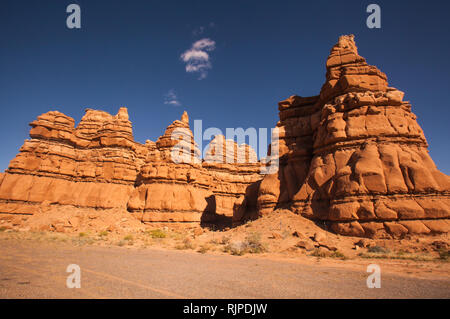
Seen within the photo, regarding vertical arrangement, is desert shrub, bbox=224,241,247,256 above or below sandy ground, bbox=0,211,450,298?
below

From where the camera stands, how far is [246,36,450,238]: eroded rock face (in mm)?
14500

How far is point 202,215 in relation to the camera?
1487 inches

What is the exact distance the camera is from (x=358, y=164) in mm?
16656

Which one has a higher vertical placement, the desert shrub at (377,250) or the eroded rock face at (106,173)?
the eroded rock face at (106,173)

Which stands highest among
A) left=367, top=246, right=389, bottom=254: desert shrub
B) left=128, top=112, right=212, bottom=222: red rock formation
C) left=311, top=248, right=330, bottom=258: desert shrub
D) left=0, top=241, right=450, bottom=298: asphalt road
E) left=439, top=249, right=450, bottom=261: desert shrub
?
left=128, top=112, right=212, bottom=222: red rock formation

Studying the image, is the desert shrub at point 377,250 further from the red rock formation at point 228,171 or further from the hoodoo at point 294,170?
the red rock formation at point 228,171

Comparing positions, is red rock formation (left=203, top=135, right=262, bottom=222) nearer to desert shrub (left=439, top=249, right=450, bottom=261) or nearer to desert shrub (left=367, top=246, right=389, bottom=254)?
desert shrub (left=367, top=246, right=389, bottom=254)

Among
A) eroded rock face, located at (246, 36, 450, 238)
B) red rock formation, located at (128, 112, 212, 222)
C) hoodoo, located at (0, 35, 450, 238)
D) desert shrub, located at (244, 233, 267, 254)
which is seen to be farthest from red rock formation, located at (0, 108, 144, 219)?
desert shrub, located at (244, 233, 267, 254)

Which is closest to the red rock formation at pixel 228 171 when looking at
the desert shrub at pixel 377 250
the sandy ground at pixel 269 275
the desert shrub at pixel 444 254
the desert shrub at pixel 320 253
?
the desert shrub at pixel 320 253

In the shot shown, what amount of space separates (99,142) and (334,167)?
1467 inches

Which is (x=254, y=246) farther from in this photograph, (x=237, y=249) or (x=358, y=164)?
(x=358, y=164)

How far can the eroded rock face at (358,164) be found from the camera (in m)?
14.5
